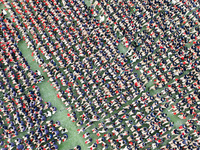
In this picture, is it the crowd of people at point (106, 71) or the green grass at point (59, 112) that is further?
the green grass at point (59, 112)

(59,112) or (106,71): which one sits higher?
(106,71)

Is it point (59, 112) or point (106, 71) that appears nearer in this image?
point (59, 112)

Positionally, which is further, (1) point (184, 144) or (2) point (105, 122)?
(2) point (105, 122)

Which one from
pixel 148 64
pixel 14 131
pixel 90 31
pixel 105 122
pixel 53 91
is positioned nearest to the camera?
pixel 14 131

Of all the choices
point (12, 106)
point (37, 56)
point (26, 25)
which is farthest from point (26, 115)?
point (26, 25)

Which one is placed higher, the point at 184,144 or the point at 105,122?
the point at 105,122

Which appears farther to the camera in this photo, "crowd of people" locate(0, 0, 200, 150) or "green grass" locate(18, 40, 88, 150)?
"green grass" locate(18, 40, 88, 150)

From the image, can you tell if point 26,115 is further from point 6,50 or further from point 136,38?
point 136,38

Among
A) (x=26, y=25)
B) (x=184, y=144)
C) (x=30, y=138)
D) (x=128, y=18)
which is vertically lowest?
(x=184, y=144)
